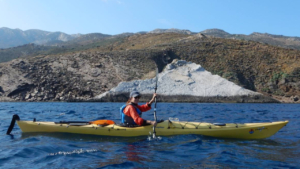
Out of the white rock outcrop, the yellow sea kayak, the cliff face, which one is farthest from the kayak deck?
the cliff face

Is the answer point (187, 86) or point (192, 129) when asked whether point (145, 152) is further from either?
point (187, 86)

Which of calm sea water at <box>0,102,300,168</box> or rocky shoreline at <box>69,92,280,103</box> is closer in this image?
calm sea water at <box>0,102,300,168</box>

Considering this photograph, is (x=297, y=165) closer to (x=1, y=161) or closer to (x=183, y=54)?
(x=1, y=161)

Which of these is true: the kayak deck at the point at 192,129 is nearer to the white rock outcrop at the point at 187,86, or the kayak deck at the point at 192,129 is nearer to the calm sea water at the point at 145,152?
the calm sea water at the point at 145,152

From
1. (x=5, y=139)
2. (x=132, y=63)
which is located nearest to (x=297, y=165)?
(x=5, y=139)

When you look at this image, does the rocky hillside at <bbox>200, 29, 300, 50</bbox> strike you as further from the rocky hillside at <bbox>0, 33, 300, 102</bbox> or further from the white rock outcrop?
the white rock outcrop

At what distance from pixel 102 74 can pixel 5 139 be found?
2924cm

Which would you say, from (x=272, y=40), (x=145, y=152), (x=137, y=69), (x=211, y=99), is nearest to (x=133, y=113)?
(x=145, y=152)

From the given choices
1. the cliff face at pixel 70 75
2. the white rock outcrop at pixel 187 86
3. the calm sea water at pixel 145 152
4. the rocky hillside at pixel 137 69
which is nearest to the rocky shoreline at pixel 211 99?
the white rock outcrop at pixel 187 86

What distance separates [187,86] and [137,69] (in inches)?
387

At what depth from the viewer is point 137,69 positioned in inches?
1533

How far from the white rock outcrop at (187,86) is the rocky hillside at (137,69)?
12.0 ft

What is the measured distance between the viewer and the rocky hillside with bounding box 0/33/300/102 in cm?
3391

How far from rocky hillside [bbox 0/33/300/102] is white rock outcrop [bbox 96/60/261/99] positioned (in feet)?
12.0
